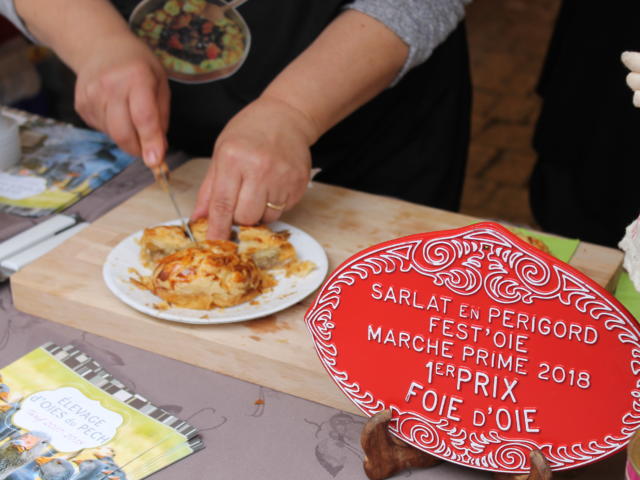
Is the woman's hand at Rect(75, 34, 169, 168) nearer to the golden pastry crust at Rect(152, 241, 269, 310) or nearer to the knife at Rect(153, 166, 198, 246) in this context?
the knife at Rect(153, 166, 198, 246)

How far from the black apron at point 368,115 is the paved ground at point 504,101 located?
5.89 feet

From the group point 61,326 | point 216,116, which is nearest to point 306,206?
point 216,116

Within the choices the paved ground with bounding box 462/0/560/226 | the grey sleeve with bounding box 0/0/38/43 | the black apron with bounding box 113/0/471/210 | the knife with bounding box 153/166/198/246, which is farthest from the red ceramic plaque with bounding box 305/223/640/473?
the paved ground with bounding box 462/0/560/226

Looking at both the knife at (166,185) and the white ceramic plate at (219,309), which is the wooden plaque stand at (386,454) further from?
the knife at (166,185)

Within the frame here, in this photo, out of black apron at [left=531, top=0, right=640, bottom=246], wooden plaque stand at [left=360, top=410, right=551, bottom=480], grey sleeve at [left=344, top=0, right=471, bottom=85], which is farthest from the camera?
black apron at [left=531, top=0, right=640, bottom=246]

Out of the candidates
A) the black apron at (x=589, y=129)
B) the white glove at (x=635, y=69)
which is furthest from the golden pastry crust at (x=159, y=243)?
the black apron at (x=589, y=129)

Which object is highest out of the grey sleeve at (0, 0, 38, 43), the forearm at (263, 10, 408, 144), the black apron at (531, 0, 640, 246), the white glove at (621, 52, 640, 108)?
the white glove at (621, 52, 640, 108)

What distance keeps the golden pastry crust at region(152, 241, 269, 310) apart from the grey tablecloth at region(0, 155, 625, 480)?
109 millimetres

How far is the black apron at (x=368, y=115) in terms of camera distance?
166 centimetres

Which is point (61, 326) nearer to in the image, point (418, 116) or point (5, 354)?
point (5, 354)

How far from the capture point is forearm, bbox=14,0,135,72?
1.56 m

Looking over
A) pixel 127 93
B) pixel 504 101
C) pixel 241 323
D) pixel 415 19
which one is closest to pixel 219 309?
pixel 241 323

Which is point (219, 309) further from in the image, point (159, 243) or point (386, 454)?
point (386, 454)

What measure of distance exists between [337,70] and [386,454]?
0.78 metres
